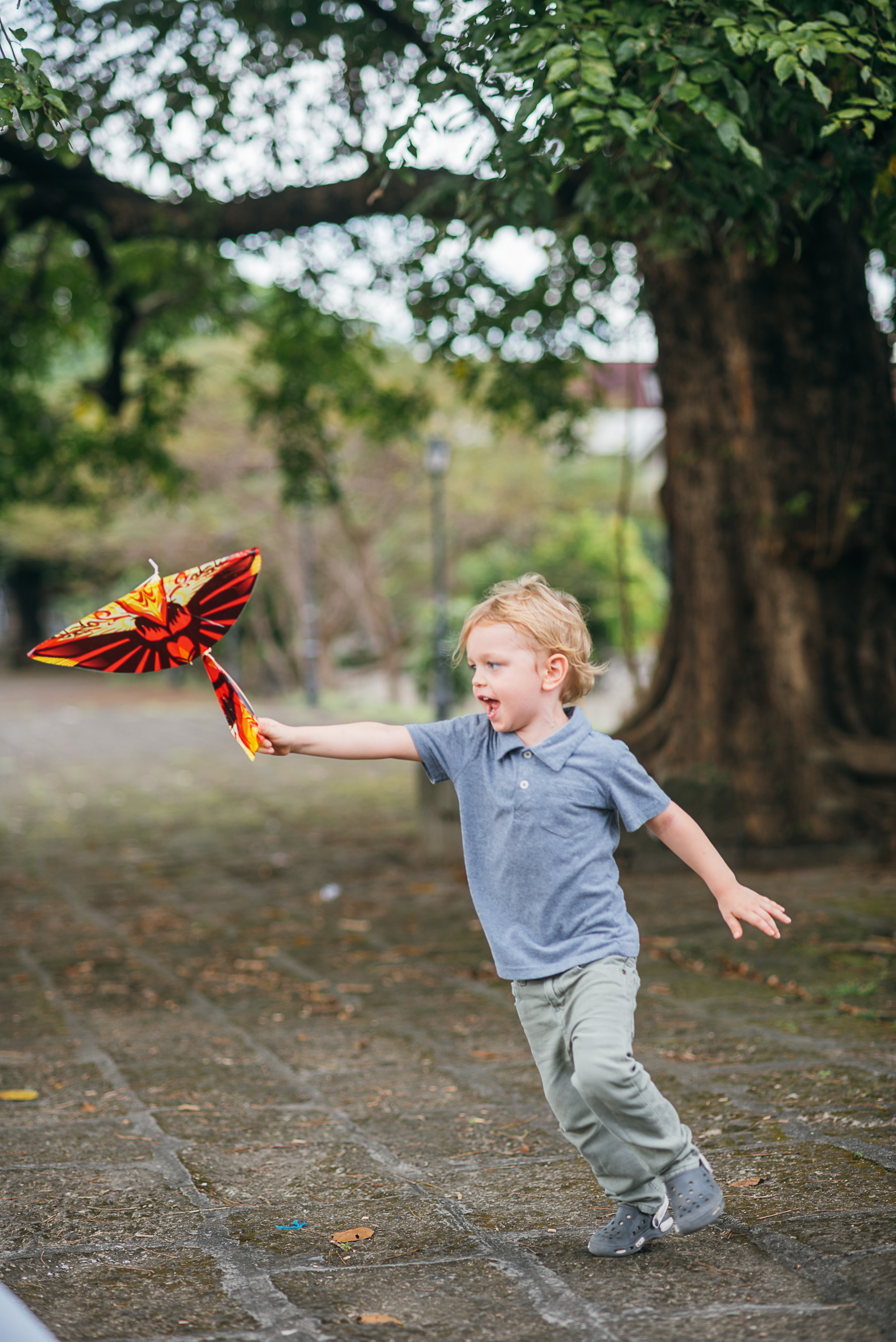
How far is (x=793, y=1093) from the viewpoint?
4.17 m

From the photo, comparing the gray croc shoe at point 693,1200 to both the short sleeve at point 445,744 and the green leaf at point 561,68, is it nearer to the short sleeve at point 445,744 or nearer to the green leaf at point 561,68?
the short sleeve at point 445,744

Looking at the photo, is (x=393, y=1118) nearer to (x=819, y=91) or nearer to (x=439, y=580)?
(x=819, y=91)

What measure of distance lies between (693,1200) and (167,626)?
1714mm

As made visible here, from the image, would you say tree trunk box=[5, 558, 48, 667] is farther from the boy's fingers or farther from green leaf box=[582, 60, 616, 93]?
the boy's fingers

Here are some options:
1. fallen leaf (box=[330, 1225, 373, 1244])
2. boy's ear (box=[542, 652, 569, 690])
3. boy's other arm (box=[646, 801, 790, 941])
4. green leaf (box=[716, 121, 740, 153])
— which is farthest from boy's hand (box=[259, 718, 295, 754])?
green leaf (box=[716, 121, 740, 153])

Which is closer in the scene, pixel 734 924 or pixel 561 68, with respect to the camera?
pixel 734 924

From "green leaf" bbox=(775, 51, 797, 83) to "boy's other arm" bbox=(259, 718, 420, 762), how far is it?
2.06m

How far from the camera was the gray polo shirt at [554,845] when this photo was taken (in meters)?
3.03

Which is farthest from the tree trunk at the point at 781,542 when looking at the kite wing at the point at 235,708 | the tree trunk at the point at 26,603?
the tree trunk at the point at 26,603

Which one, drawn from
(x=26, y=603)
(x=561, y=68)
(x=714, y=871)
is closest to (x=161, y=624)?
(x=714, y=871)

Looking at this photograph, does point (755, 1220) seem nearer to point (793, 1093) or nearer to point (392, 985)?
point (793, 1093)

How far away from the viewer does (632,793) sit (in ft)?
10.1

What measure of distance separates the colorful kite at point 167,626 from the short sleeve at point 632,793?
2.63ft

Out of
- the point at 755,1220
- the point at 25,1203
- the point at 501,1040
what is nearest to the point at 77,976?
the point at 501,1040
